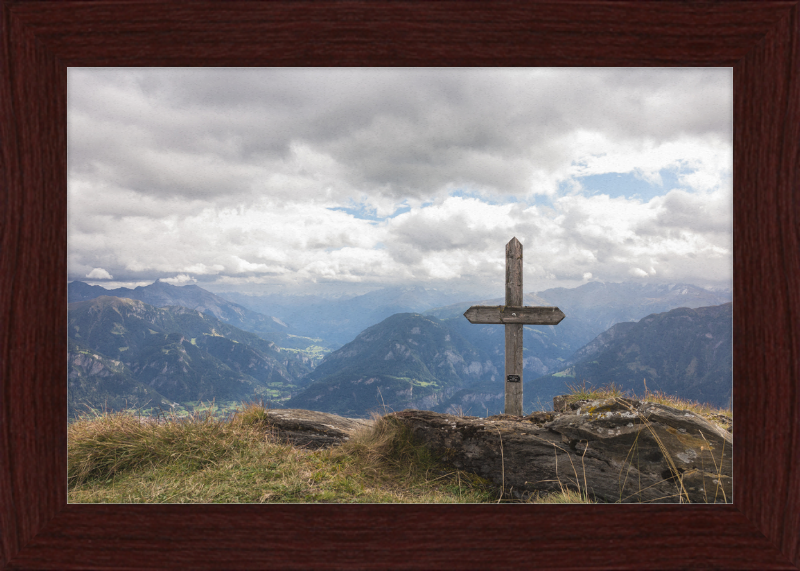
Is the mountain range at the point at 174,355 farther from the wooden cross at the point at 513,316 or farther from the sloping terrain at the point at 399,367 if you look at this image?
the wooden cross at the point at 513,316

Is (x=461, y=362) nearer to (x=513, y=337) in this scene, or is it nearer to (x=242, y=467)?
(x=513, y=337)

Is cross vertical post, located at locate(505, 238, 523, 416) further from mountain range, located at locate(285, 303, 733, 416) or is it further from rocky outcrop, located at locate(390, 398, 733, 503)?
mountain range, located at locate(285, 303, 733, 416)

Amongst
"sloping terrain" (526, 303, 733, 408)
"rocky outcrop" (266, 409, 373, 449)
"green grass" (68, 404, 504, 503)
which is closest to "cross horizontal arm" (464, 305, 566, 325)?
"rocky outcrop" (266, 409, 373, 449)

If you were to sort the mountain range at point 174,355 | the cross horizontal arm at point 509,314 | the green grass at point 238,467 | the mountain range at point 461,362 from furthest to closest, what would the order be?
the mountain range at point 174,355 < the mountain range at point 461,362 < the cross horizontal arm at point 509,314 < the green grass at point 238,467
